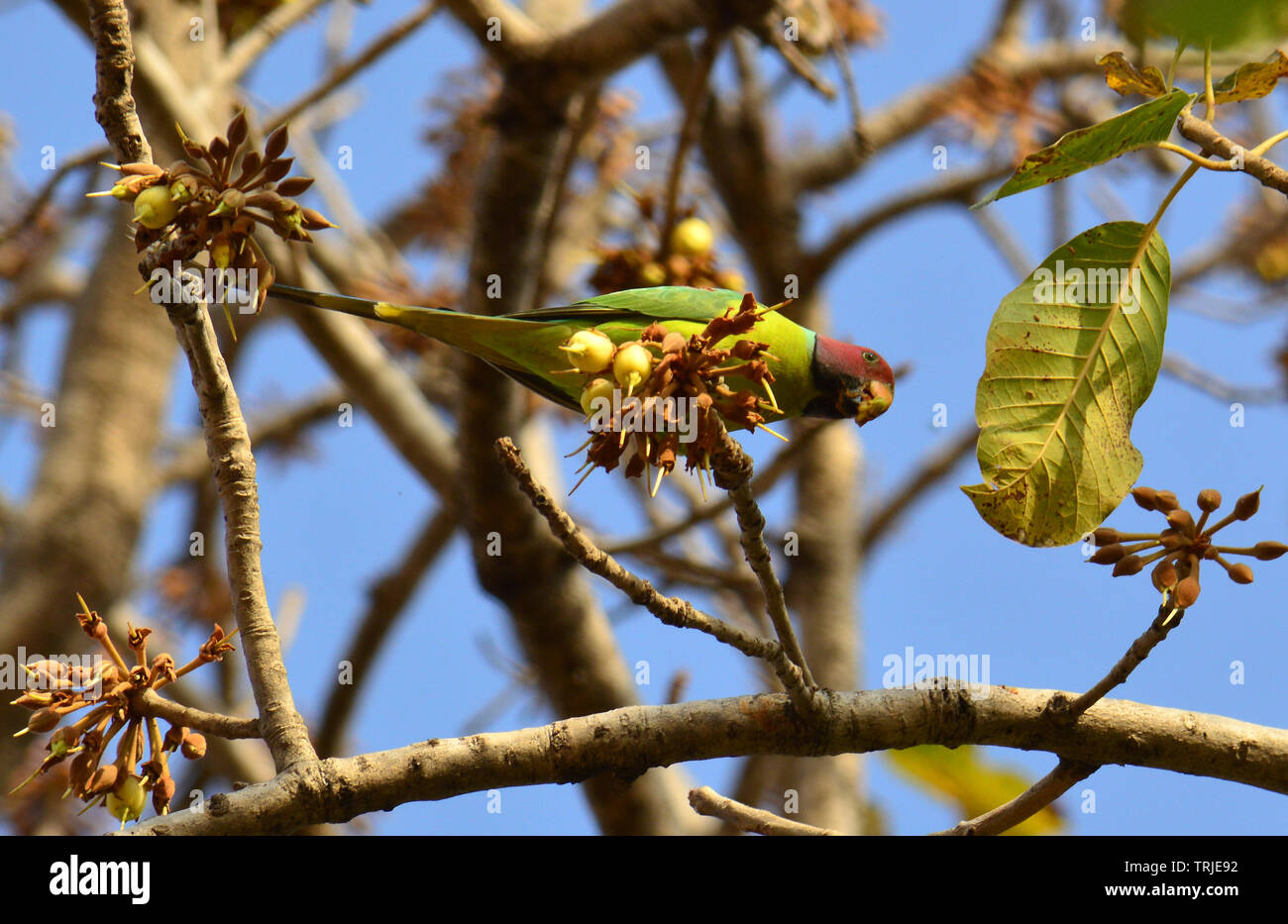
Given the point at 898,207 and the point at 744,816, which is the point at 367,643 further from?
the point at 744,816

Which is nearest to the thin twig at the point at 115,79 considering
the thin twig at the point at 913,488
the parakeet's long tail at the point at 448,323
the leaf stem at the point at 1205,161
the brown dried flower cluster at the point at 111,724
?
the parakeet's long tail at the point at 448,323

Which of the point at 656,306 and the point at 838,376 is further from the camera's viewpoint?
the point at 838,376

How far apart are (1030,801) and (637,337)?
4.75 feet

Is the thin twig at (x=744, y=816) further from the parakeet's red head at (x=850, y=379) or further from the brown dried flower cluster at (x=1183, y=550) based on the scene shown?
the parakeet's red head at (x=850, y=379)

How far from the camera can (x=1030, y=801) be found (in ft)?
7.04

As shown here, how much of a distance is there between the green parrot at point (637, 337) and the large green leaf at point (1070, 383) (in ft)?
2.18

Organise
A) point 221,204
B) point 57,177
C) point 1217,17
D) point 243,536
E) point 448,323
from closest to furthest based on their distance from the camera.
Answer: point 1217,17, point 221,204, point 243,536, point 448,323, point 57,177

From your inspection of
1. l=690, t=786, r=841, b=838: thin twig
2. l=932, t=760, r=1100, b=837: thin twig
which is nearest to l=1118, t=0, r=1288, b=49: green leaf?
l=932, t=760, r=1100, b=837: thin twig

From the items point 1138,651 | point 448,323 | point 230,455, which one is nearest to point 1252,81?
point 1138,651

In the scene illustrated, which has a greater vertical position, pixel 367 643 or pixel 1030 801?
pixel 367 643

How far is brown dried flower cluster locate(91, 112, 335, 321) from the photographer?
182 cm

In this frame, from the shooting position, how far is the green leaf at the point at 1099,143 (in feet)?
6.54

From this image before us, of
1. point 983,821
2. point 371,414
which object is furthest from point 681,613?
point 371,414
